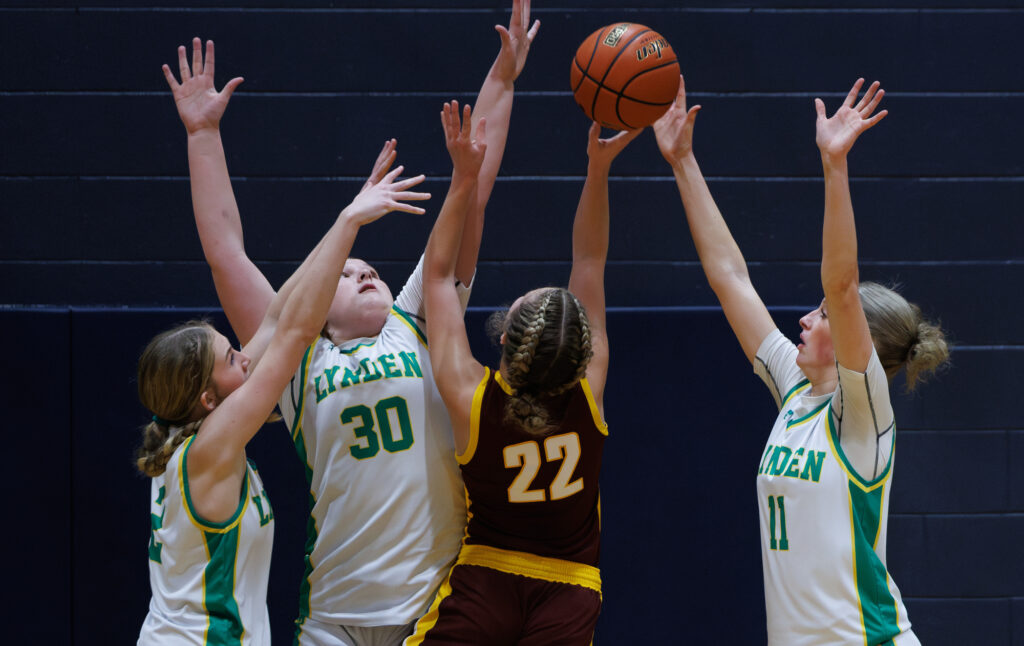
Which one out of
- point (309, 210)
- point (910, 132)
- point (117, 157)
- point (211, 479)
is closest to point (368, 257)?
point (309, 210)

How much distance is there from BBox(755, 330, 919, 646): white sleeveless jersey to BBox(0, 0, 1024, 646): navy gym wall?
1.45 meters

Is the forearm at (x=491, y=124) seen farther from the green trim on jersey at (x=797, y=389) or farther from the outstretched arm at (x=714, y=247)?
the green trim on jersey at (x=797, y=389)

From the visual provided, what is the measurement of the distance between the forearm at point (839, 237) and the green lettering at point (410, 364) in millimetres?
1166

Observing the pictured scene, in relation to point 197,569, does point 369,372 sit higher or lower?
higher

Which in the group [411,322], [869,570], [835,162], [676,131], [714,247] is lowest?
[869,570]

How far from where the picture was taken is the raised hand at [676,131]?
320 cm

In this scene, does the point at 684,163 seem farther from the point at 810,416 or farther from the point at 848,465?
the point at 848,465

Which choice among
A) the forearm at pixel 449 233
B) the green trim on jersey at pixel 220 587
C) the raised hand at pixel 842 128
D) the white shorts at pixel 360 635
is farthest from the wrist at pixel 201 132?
the raised hand at pixel 842 128

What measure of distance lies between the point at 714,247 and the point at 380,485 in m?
1.31

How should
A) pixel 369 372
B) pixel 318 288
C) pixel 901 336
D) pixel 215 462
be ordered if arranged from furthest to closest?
1. pixel 369 372
2. pixel 901 336
3. pixel 318 288
4. pixel 215 462

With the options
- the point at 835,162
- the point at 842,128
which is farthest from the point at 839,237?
the point at 842,128

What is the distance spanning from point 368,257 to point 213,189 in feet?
4.02

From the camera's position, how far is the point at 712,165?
4.29m

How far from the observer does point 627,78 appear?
2.96m
